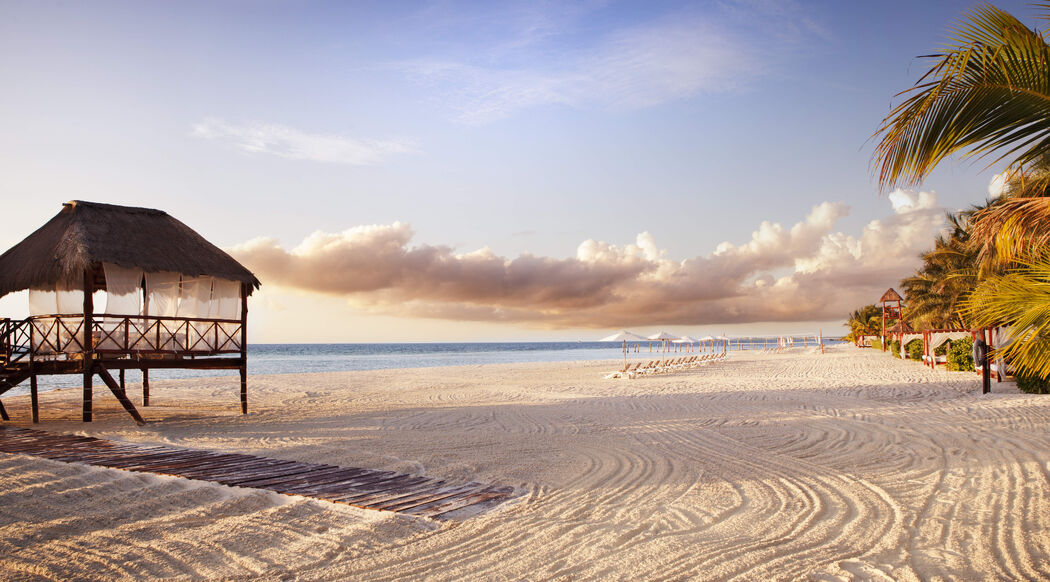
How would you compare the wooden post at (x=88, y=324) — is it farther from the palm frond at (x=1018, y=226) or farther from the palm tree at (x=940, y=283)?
the palm tree at (x=940, y=283)

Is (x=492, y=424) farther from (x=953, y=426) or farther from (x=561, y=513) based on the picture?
(x=953, y=426)

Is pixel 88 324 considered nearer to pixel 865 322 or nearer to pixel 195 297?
pixel 195 297

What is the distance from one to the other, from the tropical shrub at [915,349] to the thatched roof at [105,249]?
28281 mm

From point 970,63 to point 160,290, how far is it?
14.3m

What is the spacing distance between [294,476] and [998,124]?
7142 mm

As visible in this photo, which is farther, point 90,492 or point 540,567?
point 90,492

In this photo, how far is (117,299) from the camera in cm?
1254

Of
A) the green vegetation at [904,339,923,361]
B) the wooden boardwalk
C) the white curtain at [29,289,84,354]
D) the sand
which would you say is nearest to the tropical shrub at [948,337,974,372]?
the green vegetation at [904,339,923,361]

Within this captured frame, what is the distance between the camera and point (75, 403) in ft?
55.2

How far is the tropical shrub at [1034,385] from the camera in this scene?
1388 centimetres

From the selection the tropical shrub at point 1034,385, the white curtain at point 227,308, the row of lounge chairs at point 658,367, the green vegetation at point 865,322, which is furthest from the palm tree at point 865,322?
the white curtain at point 227,308

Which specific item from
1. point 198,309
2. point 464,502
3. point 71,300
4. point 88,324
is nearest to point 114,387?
point 88,324

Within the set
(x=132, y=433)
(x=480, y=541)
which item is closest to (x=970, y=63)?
(x=480, y=541)

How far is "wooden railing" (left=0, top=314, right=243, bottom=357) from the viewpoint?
1250 cm
